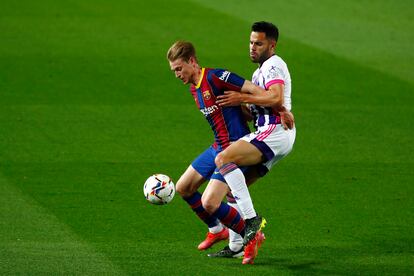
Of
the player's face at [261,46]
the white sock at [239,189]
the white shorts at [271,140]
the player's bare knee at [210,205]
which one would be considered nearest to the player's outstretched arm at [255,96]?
the white shorts at [271,140]

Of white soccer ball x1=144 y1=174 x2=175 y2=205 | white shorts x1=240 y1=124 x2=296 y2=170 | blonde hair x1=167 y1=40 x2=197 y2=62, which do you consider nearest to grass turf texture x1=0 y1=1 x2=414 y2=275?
white soccer ball x1=144 y1=174 x2=175 y2=205

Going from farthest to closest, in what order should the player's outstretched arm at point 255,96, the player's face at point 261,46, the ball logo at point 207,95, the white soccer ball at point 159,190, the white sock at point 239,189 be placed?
the white soccer ball at point 159,190 < the player's face at point 261,46 < the ball logo at point 207,95 < the white sock at point 239,189 < the player's outstretched arm at point 255,96

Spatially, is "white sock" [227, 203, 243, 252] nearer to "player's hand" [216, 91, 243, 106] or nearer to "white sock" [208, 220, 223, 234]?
"white sock" [208, 220, 223, 234]

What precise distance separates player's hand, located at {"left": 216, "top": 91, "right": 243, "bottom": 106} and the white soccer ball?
118 centimetres

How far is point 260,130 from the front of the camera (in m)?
10.3

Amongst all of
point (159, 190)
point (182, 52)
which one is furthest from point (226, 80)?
point (159, 190)

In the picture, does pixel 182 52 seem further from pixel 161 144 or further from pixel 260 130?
pixel 161 144

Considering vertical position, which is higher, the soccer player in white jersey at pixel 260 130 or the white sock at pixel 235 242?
the soccer player in white jersey at pixel 260 130

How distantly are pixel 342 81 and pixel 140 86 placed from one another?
371 cm

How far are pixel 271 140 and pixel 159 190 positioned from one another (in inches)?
50.4

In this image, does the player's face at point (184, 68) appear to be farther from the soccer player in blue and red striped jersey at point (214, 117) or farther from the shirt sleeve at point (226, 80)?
the shirt sleeve at point (226, 80)

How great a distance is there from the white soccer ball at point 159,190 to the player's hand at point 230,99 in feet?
3.87

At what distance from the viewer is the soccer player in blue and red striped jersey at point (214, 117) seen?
1016 centimetres

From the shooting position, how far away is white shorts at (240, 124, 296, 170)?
33.3ft
